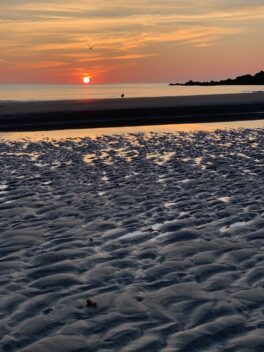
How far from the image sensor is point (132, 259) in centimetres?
855

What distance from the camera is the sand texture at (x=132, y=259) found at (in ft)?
19.3

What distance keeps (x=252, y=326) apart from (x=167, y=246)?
3.38 m

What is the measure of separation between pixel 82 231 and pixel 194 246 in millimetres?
2349

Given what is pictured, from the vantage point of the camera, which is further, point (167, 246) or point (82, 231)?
point (82, 231)

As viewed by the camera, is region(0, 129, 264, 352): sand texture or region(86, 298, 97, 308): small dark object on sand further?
region(86, 298, 97, 308): small dark object on sand

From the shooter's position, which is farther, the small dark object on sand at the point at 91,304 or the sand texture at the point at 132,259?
the small dark object on sand at the point at 91,304

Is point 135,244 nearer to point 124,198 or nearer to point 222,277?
point 222,277

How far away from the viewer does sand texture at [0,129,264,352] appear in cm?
587

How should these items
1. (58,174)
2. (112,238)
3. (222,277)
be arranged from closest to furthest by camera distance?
1. (222,277)
2. (112,238)
3. (58,174)

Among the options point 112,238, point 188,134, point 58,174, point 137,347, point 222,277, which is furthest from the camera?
point 188,134

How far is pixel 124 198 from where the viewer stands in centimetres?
1336

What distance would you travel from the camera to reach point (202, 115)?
47.9 metres

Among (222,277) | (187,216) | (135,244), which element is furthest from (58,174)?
(222,277)

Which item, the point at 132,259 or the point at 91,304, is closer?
the point at 91,304
